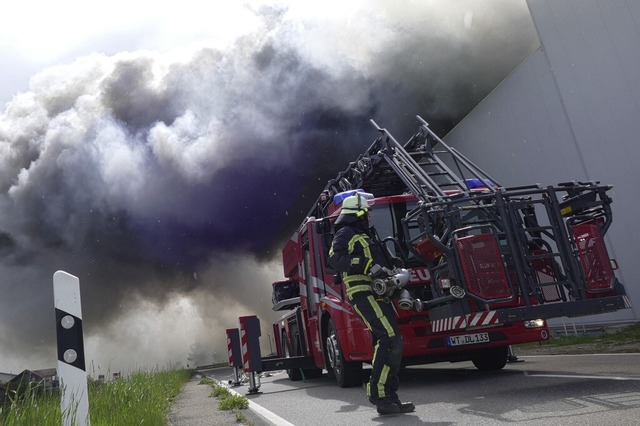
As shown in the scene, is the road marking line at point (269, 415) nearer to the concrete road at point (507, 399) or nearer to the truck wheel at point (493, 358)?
the concrete road at point (507, 399)

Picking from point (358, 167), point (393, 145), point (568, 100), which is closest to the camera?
point (393, 145)

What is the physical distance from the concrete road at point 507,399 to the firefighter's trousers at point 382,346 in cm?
23

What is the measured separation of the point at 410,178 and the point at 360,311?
8.13ft

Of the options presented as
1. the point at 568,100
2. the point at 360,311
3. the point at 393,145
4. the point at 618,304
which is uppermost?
the point at 568,100

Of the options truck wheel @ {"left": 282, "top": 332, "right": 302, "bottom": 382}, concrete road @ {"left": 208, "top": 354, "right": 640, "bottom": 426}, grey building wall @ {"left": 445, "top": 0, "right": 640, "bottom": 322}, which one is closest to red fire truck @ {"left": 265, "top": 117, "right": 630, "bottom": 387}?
concrete road @ {"left": 208, "top": 354, "right": 640, "bottom": 426}

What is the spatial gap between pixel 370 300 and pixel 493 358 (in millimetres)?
3396

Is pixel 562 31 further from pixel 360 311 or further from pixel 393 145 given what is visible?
pixel 360 311

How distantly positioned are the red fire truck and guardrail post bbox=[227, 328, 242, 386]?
5.43 meters

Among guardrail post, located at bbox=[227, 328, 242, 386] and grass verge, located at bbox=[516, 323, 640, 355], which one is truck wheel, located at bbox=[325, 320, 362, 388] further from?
guardrail post, located at bbox=[227, 328, 242, 386]

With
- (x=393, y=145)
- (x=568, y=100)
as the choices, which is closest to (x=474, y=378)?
(x=393, y=145)

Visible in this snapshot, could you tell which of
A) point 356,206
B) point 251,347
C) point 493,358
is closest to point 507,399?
point 356,206

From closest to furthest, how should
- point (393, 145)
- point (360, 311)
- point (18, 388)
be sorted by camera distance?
point (18, 388) → point (360, 311) → point (393, 145)

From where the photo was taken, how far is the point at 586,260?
5.26 m

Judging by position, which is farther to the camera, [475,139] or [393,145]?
[475,139]
